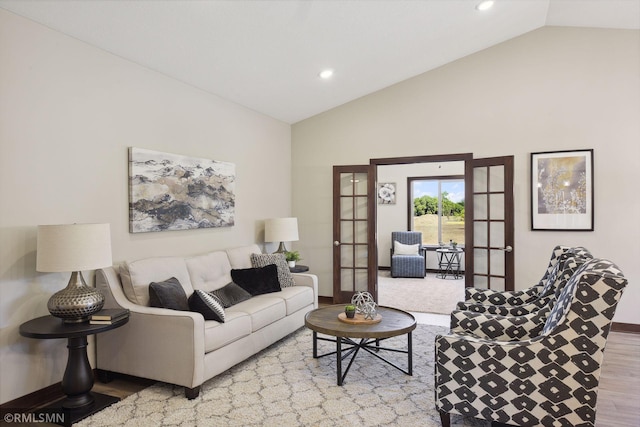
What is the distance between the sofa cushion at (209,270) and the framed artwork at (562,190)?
12.2 feet

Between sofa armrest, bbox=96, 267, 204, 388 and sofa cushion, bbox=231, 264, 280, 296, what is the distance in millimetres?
1279

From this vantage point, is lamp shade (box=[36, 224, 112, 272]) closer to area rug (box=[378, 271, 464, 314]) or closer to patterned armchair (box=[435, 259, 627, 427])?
patterned armchair (box=[435, 259, 627, 427])

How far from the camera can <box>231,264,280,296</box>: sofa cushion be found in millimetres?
4332

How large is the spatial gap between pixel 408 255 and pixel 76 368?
685 cm

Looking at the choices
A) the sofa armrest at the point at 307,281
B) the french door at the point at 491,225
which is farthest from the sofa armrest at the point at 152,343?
→ the french door at the point at 491,225

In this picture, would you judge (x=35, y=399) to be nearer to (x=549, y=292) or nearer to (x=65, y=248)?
(x=65, y=248)

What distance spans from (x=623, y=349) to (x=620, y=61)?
10.4 ft

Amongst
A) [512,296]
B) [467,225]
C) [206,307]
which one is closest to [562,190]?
[467,225]

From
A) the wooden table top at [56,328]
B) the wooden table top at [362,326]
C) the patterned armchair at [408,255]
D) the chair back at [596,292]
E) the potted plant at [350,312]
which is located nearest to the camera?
the chair back at [596,292]

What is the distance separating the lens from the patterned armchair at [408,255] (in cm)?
838

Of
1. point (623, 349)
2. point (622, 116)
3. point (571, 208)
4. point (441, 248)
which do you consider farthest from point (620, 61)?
point (441, 248)

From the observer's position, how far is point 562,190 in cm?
484

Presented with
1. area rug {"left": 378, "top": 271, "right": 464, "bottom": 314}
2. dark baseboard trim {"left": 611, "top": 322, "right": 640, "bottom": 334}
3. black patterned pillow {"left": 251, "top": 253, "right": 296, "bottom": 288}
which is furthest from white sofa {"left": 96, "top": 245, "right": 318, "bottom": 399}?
dark baseboard trim {"left": 611, "top": 322, "right": 640, "bottom": 334}

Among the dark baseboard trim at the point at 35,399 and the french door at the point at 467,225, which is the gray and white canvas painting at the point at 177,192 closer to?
the dark baseboard trim at the point at 35,399
